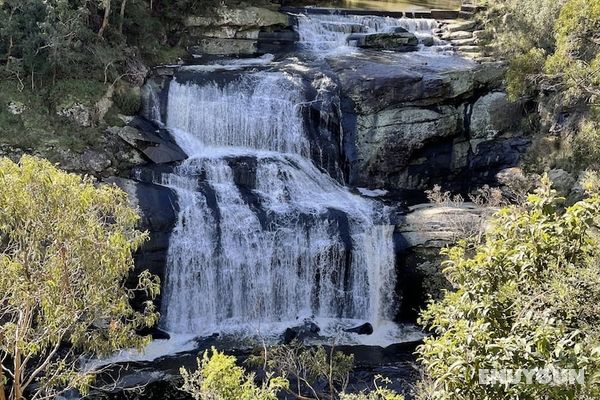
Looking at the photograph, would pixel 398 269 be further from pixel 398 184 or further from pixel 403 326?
pixel 398 184

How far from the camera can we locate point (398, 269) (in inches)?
750

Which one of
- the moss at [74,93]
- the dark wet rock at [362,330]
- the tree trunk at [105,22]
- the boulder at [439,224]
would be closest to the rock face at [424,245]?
the boulder at [439,224]

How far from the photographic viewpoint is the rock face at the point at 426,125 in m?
21.4

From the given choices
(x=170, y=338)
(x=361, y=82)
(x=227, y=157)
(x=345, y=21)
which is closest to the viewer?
(x=170, y=338)

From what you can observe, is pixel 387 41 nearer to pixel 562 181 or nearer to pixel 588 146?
pixel 588 146

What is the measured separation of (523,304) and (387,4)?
3078cm

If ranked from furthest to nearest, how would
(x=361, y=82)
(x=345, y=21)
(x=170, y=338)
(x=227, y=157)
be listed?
(x=345, y=21)
(x=361, y=82)
(x=227, y=157)
(x=170, y=338)

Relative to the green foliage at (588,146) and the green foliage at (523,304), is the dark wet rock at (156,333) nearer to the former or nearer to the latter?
the green foliage at (523,304)

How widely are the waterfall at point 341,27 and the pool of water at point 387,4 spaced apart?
4.00 m

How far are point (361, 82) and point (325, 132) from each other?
2.21 metres

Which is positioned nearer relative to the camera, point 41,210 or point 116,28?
point 41,210

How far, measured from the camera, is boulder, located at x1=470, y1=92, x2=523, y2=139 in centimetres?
2238

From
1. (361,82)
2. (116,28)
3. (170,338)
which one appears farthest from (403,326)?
(116,28)

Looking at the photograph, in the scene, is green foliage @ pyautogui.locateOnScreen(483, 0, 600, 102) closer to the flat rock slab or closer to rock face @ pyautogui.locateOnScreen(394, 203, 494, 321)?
the flat rock slab
